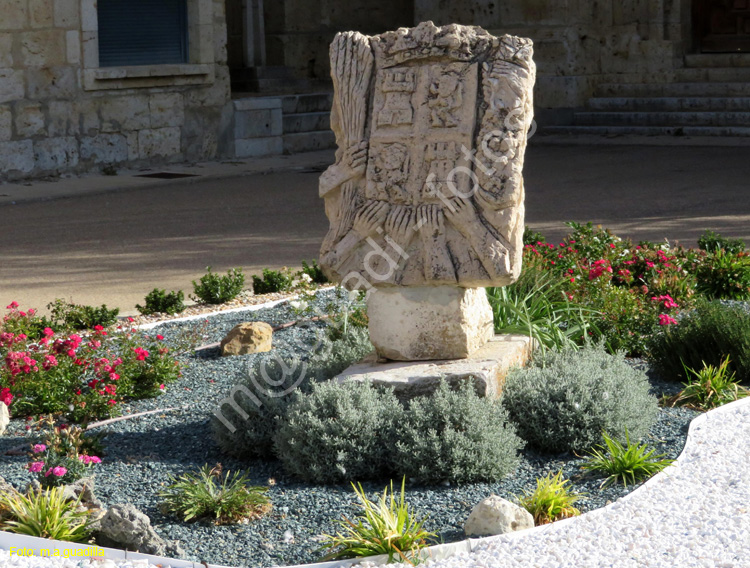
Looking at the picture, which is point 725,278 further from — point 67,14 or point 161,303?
point 67,14

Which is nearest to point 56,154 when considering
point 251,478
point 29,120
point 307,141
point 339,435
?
point 29,120

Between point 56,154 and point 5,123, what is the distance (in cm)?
87

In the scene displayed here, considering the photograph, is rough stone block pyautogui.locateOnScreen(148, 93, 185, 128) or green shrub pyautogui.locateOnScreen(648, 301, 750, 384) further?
rough stone block pyautogui.locateOnScreen(148, 93, 185, 128)

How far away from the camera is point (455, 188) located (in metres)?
4.91

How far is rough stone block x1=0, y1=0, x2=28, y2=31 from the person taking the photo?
43.2ft

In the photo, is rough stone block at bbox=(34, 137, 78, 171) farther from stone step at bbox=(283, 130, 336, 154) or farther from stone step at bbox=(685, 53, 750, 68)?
stone step at bbox=(685, 53, 750, 68)

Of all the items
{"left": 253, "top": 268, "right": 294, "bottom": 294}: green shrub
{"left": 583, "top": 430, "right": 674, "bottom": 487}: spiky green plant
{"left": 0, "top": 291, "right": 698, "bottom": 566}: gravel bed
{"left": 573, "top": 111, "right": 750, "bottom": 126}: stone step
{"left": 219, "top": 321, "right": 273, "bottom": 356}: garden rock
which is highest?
{"left": 573, "top": 111, "right": 750, "bottom": 126}: stone step

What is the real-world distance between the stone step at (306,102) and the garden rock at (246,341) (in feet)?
36.1

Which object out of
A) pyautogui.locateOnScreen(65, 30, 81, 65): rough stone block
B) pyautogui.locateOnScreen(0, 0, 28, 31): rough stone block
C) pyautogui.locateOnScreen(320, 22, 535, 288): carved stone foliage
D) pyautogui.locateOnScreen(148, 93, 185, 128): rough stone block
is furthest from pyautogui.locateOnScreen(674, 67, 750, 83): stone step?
pyautogui.locateOnScreen(320, 22, 535, 288): carved stone foliage

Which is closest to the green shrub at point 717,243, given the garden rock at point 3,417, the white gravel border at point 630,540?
the white gravel border at point 630,540

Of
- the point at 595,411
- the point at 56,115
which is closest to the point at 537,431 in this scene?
the point at 595,411

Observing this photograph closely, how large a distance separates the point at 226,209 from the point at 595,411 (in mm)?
7721

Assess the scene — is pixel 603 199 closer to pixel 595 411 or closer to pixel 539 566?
pixel 595 411

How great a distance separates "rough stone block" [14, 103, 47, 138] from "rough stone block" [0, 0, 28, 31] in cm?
98
